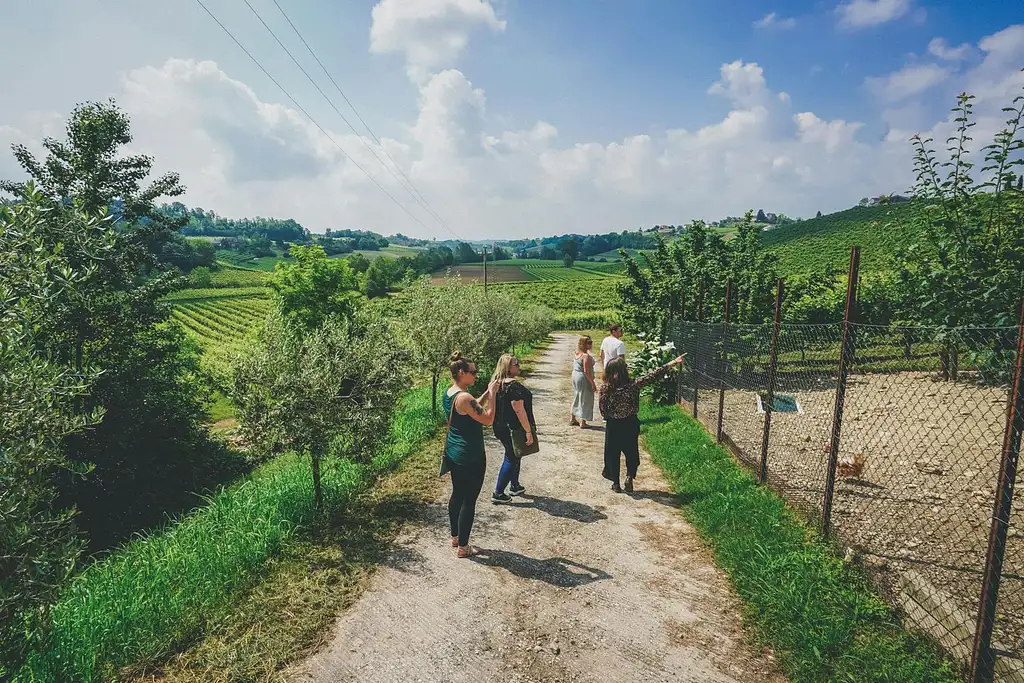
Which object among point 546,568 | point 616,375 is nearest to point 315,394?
point 546,568

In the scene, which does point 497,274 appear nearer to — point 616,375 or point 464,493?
point 616,375

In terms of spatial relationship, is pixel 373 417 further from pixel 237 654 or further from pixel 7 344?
pixel 7 344

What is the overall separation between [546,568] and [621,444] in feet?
7.74

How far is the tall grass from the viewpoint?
395 cm

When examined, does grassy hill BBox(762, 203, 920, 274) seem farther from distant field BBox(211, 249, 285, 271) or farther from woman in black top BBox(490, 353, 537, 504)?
distant field BBox(211, 249, 285, 271)

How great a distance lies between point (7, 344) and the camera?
3.13m

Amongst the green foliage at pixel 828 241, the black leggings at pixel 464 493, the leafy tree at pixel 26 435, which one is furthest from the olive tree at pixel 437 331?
the green foliage at pixel 828 241

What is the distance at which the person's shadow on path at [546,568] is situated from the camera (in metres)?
5.13

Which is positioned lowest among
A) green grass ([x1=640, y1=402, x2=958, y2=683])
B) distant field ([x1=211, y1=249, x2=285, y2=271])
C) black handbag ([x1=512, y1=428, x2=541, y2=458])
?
green grass ([x1=640, y1=402, x2=958, y2=683])

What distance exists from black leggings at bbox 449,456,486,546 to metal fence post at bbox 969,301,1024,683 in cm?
389

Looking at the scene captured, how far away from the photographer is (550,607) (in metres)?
4.70

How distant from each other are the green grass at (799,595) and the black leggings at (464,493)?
8.47 ft

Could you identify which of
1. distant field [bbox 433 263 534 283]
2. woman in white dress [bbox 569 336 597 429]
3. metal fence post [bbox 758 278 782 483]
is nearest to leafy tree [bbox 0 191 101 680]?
metal fence post [bbox 758 278 782 483]

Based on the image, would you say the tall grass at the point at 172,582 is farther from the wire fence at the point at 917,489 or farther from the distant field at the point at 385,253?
the distant field at the point at 385,253
